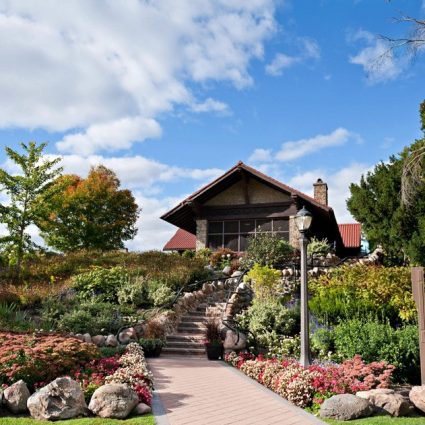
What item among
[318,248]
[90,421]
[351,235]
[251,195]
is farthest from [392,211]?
[351,235]

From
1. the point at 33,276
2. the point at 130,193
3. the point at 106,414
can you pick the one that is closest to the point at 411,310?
the point at 106,414

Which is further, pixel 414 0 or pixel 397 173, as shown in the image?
pixel 397 173

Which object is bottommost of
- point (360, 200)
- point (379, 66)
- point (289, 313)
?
point (289, 313)

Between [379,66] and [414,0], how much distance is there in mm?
1553

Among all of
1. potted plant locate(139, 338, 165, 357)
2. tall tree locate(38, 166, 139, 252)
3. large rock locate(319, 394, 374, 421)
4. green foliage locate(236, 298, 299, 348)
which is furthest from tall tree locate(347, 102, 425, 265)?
tall tree locate(38, 166, 139, 252)

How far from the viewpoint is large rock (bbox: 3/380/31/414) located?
6.66 metres

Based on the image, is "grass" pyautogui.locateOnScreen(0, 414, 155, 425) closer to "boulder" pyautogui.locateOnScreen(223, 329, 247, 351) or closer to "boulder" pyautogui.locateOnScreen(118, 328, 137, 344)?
"boulder" pyautogui.locateOnScreen(223, 329, 247, 351)

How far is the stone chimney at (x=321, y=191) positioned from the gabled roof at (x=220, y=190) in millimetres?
2975

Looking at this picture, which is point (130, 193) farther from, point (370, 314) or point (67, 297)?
point (370, 314)

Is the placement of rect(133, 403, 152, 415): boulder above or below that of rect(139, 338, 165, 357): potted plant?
below

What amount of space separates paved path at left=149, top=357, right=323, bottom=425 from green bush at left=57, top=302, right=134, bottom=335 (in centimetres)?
319

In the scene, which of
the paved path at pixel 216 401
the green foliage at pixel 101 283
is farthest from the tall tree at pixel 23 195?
the paved path at pixel 216 401

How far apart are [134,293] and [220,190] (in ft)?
35.4

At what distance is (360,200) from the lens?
60.8 ft
